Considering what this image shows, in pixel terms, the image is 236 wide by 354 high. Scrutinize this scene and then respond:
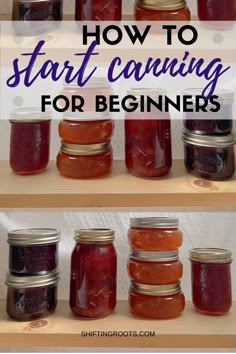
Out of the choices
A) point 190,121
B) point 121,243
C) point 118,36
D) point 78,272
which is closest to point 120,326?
point 78,272

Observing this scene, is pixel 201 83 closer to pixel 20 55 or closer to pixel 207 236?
pixel 207 236

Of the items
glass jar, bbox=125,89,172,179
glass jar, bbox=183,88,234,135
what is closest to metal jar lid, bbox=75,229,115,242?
glass jar, bbox=125,89,172,179

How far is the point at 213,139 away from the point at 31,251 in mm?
338

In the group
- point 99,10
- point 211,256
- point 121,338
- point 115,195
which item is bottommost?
point 121,338

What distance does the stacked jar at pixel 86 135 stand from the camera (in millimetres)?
1151

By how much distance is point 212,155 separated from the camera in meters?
1.16

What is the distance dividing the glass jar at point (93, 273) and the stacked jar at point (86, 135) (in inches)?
3.9

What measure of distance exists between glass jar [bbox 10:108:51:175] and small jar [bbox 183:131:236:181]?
0.77 feet

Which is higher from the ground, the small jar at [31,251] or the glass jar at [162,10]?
the glass jar at [162,10]

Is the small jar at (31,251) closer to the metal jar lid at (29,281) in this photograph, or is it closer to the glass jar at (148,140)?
the metal jar lid at (29,281)

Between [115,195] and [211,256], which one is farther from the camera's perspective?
[211,256]

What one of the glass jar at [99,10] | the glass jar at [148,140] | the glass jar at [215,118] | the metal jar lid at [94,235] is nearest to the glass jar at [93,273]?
the metal jar lid at [94,235]

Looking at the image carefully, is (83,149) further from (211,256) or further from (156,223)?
(211,256)

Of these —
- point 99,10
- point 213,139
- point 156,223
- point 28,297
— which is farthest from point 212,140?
point 28,297
